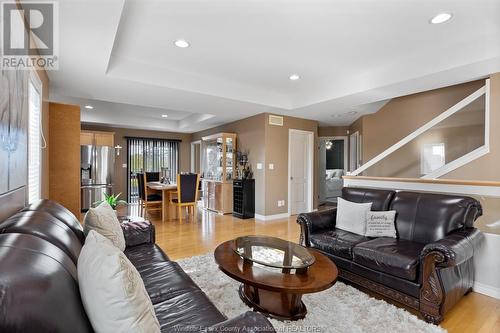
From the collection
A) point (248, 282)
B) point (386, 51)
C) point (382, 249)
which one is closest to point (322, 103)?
point (386, 51)

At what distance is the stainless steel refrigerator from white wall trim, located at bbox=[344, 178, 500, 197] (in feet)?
19.7

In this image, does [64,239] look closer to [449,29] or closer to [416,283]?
[416,283]

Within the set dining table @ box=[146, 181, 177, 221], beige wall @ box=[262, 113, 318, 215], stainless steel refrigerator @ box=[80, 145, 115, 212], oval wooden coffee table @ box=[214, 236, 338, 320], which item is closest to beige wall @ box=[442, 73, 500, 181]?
oval wooden coffee table @ box=[214, 236, 338, 320]

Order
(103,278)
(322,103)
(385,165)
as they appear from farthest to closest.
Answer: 1. (385,165)
2. (322,103)
3. (103,278)

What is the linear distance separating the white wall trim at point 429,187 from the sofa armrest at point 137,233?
2840mm

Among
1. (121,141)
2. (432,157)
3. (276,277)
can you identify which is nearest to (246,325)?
(276,277)

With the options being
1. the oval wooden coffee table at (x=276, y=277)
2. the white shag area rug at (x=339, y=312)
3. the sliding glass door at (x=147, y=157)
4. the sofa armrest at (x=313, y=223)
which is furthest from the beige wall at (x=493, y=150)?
the sliding glass door at (x=147, y=157)

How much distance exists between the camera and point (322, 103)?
4.66 meters

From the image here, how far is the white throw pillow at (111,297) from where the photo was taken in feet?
2.85

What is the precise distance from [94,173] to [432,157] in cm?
749

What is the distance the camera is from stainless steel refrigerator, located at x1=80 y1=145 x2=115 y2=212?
635cm

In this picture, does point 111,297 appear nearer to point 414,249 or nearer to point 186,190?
point 414,249

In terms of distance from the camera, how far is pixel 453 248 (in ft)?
6.15

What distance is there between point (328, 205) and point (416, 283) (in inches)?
235
